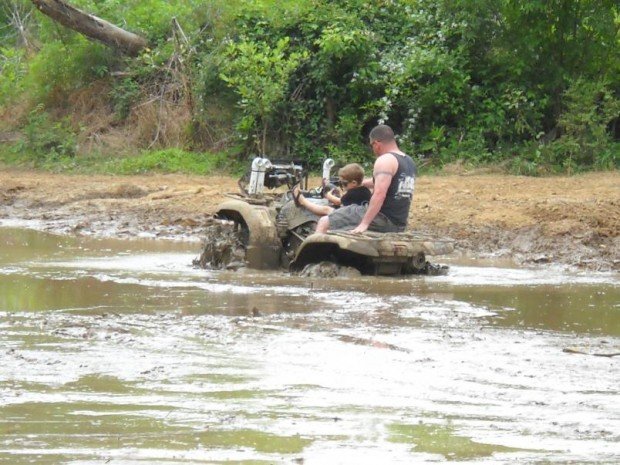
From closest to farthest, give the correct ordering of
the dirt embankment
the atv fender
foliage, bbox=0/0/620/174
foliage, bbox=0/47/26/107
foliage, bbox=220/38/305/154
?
the atv fender < the dirt embankment < foliage, bbox=0/0/620/174 < foliage, bbox=220/38/305/154 < foliage, bbox=0/47/26/107

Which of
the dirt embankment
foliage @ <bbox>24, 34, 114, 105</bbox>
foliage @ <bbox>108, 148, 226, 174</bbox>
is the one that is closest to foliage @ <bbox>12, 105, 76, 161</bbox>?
foliage @ <bbox>24, 34, 114, 105</bbox>

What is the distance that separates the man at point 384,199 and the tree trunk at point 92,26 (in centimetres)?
1519

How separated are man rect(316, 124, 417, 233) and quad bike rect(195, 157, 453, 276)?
210 mm

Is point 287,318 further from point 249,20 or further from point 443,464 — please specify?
point 249,20

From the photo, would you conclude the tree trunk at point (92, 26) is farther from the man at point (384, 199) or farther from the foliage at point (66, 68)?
the man at point (384, 199)

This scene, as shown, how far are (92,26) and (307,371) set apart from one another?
20.3 metres

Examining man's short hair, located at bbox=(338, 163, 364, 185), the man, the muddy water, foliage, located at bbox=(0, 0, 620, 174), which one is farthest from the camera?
foliage, located at bbox=(0, 0, 620, 174)

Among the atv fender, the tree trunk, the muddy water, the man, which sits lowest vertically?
the muddy water

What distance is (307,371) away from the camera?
290 inches

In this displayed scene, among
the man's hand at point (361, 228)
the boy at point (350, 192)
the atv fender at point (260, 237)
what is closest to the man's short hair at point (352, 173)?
the boy at point (350, 192)

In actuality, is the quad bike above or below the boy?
below

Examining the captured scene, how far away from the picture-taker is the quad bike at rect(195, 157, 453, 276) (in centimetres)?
1212

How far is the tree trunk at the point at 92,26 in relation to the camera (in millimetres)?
26094

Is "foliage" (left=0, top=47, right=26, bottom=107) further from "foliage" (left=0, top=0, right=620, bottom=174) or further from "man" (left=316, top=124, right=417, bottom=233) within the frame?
"man" (left=316, top=124, right=417, bottom=233)
